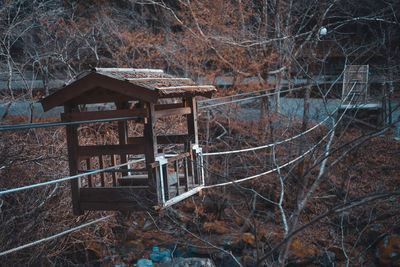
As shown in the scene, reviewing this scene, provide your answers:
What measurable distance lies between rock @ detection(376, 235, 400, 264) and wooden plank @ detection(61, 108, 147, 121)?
23.5ft

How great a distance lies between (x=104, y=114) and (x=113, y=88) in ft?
0.99

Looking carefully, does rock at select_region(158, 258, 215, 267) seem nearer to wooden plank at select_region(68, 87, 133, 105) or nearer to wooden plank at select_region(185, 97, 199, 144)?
wooden plank at select_region(185, 97, 199, 144)

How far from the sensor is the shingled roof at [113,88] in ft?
12.7

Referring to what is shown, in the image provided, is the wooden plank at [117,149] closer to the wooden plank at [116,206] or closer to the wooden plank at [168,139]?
the wooden plank at [116,206]

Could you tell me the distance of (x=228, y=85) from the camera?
12844 millimetres

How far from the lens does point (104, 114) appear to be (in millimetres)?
4016

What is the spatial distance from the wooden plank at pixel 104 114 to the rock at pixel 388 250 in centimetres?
718

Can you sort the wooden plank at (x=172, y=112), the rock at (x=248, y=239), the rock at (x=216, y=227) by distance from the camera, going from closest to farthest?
the wooden plank at (x=172, y=112), the rock at (x=248, y=239), the rock at (x=216, y=227)

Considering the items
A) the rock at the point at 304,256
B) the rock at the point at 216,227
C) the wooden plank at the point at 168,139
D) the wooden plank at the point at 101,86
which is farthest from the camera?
the rock at the point at 216,227

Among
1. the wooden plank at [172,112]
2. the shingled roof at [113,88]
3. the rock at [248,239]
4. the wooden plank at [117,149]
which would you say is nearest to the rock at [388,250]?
the rock at [248,239]

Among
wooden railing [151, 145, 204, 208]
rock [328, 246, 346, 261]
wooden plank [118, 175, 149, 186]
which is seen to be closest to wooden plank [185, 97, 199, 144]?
wooden railing [151, 145, 204, 208]

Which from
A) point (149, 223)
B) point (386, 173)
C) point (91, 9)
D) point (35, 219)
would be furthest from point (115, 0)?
point (386, 173)

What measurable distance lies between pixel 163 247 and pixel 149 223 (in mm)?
943

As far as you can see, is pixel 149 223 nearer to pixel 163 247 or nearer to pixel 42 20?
pixel 163 247
